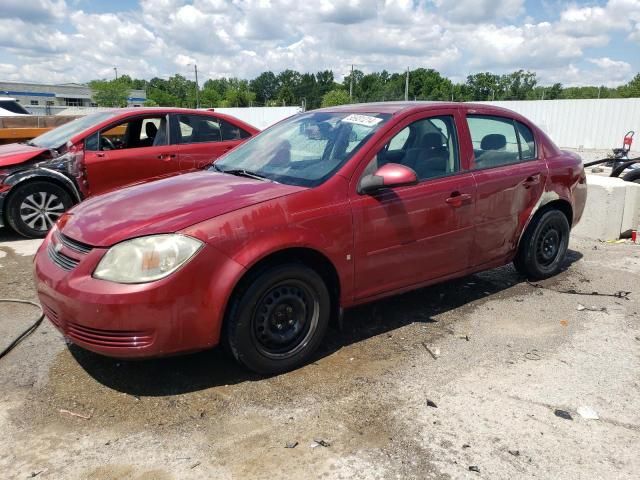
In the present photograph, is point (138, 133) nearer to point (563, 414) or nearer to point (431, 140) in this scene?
point (431, 140)

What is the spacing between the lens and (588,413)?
3.15 meters

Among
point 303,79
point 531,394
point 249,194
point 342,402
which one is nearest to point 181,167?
point 249,194

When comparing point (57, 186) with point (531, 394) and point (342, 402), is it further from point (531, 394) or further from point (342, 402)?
point (531, 394)

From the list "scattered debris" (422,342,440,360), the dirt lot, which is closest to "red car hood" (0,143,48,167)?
the dirt lot

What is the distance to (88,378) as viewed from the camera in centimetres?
349

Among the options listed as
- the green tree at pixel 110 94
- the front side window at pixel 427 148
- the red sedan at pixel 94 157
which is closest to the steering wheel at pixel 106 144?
the red sedan at pixel 94 157

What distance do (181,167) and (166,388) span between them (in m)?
4.64

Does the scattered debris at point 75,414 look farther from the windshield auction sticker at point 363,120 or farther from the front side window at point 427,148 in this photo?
the windshield auction sticker at point 363,120

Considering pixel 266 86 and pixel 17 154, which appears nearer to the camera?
pixel 17 154

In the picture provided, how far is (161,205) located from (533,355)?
275cm

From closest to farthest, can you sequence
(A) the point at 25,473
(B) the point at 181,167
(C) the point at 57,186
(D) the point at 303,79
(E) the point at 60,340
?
1. (A) the point at 25,473
2. (E) the point at 60,340
3. (C) the point at 57,186
4. (B) the point at 181,167
5. (D) the point at 303,79

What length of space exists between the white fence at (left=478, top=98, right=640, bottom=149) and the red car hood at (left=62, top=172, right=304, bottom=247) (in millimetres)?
26351

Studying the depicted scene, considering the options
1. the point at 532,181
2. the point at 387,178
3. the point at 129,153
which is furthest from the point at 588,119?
the point at 387,178

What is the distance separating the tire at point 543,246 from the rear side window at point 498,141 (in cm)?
64
